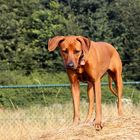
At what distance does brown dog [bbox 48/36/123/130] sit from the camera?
209 inches

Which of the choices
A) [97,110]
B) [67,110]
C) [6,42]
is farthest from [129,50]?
[97,110]

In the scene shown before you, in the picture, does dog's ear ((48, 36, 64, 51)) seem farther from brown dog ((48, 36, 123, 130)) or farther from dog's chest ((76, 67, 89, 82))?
dog's chest ((76, 67, 89, 82))

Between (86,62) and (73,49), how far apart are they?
0.26 meters

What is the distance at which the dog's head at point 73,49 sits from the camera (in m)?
5.25

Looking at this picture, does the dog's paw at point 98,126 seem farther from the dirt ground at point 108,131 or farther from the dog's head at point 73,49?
the dog's head at point 73,49

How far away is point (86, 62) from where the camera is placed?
5.48m

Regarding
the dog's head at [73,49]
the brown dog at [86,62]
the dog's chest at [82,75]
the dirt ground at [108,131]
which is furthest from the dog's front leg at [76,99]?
the dog's head at [73,49]

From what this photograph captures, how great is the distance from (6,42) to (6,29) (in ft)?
4.20

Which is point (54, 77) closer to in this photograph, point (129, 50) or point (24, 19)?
point (129, 50)

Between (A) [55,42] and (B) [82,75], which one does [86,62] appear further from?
(A) [55,42]

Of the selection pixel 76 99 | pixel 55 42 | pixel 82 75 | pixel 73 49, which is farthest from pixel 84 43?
pixel 76 99

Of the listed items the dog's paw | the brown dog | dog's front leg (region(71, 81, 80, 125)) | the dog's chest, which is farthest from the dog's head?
the dog's paw

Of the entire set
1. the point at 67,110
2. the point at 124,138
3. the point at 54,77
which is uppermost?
the point at 124,138

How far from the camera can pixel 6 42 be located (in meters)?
26.5
